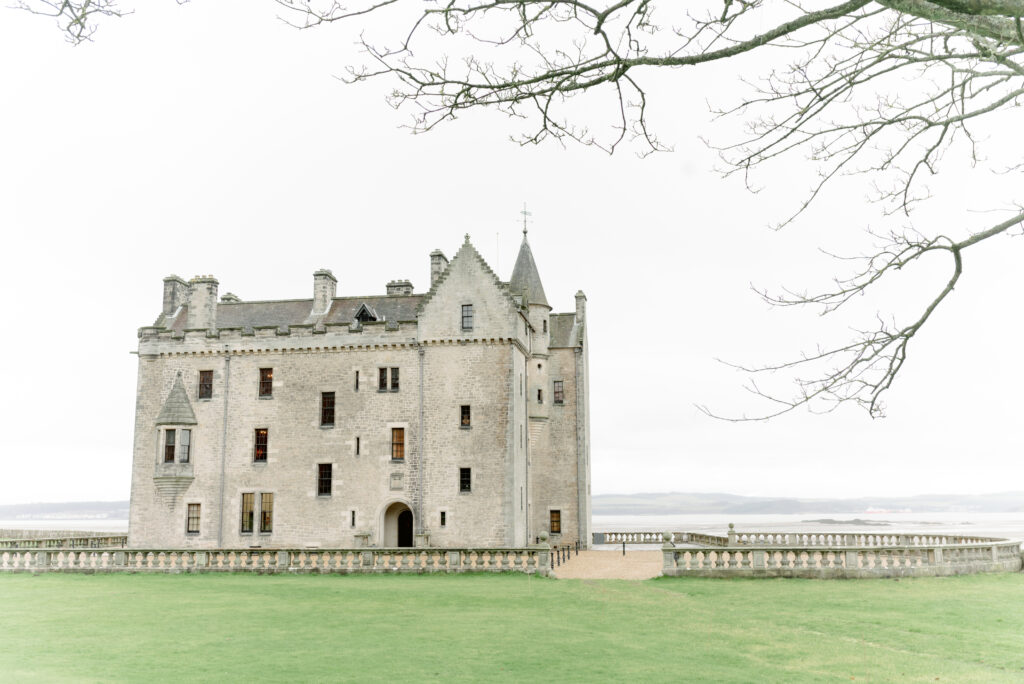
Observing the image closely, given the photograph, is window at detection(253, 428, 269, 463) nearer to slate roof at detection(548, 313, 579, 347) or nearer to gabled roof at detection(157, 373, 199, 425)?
gabled roof at detection(157, 373, 199, 425)

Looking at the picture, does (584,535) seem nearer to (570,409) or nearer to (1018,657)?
(570,409)

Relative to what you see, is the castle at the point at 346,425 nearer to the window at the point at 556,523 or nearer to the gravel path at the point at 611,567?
the window at the point at 556,523

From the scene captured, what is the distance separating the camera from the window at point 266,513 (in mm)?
36594

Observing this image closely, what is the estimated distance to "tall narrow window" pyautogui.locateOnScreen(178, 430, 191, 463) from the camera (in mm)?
37344

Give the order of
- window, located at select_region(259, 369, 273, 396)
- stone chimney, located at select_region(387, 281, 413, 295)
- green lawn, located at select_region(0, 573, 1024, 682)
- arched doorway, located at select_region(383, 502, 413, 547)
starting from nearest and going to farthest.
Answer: green lawn, located at select_region(0, 573, 1024, 682) < arched doorway, located at select_region(383, 502, 413, 547) < window, located at select_region(259, 369, 273, 396) < stone chimney, located at select_region(387, 281, 413, 295)

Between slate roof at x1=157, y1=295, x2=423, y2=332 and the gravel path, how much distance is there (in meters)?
13.9

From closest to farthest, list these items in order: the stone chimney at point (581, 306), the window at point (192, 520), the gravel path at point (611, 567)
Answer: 1. the gravel path at point (611, 567)
2. the window at point (192, 520)
3. the stone chimney at point (581, 306)

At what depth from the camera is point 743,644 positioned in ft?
43.3

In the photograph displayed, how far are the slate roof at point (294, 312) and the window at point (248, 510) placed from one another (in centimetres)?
787

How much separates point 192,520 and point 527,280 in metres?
19.8

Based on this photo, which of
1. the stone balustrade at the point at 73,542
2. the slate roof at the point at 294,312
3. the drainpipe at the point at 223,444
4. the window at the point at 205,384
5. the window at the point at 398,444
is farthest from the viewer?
the slate roof at the point at 294,312

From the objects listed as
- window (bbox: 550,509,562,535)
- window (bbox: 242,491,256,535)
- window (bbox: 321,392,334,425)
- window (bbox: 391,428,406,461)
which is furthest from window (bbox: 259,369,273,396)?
window (bbox: 550,509,562,535)

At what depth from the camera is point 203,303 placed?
40125 mm

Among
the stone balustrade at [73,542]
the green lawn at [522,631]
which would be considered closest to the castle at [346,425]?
the stone balustrade at [73,542]
